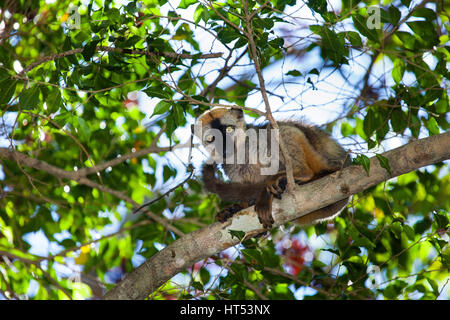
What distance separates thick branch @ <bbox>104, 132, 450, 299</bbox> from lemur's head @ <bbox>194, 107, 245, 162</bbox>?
104 centimetres

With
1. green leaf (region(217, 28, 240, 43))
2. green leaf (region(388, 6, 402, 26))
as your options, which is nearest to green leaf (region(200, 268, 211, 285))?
green leaf (region(217, 28, 240, 43))

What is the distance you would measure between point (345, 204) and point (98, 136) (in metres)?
2.65

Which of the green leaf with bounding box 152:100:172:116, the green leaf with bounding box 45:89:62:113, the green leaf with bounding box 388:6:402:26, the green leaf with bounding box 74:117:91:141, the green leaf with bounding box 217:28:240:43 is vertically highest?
the green leaf with bounding box 388:6:402:26

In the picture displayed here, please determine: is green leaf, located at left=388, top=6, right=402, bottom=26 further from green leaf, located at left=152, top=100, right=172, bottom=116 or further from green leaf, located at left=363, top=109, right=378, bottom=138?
green leaf, located at left=152, top=100, right=172, bottom=116

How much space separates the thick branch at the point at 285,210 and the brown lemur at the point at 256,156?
1.14 feet

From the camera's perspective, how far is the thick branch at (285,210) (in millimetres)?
3146

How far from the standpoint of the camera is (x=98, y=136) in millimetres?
4734

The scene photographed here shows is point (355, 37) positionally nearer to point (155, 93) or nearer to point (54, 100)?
point (155, 93)

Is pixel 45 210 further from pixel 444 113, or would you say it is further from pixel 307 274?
pixel 444 113

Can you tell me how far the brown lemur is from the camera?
3.77 metres

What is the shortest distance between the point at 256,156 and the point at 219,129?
50 cm

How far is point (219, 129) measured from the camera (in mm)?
4273

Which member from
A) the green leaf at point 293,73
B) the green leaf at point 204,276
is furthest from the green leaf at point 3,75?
the green leaf at point 204,276

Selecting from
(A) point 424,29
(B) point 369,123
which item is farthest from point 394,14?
(B) point 369,123
